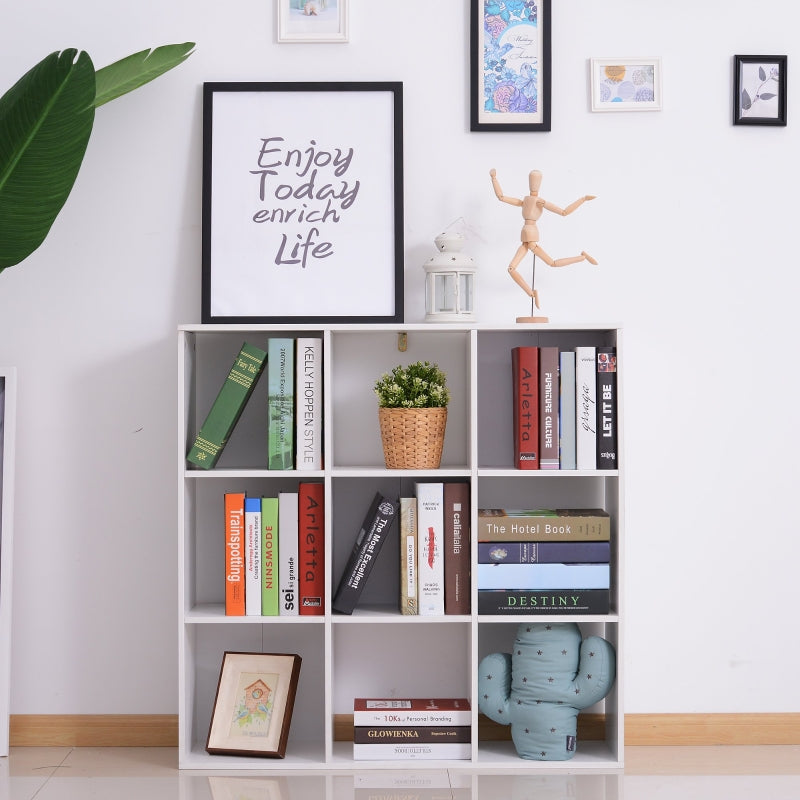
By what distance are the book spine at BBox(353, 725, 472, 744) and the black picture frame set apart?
4.82ft

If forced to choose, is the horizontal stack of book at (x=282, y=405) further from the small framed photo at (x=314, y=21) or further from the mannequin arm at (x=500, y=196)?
the small framed photo at (x=314, y=21)

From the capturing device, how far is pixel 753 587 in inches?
88.5

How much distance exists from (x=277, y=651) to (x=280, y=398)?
68 cm

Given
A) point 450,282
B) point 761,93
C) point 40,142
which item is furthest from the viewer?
point 761,93

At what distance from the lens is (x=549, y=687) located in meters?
2.01

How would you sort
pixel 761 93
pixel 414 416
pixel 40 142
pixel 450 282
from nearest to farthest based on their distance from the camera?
1. pixel 40 142
2. pixel 414 416
3. pixel 450 282
4. pixel 761 93

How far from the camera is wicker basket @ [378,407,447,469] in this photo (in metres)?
2.01

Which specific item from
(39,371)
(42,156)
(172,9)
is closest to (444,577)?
(39,371)

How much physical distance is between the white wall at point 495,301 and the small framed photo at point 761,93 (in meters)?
0.03

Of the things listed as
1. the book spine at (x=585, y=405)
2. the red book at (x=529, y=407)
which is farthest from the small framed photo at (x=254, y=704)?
the book spine at (x=585, y=405)

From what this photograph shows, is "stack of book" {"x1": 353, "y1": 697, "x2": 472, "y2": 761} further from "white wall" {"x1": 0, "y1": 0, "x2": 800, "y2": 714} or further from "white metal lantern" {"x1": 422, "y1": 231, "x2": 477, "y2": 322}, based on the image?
"white metal lantern" {"x1": 422, "y1": 231, "x2": 477, "y2": 322}

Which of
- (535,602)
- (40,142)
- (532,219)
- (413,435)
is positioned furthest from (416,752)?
(40,142)

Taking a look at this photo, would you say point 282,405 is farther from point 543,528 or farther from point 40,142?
point 40,142

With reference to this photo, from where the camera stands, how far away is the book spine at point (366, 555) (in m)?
2.05
